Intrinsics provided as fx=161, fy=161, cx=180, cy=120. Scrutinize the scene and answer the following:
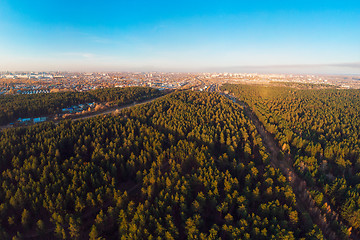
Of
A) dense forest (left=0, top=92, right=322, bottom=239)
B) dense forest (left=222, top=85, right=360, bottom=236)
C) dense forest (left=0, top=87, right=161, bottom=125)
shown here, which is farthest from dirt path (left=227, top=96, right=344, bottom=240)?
dense forest (left=0, top=87, right=161, bottom=125)

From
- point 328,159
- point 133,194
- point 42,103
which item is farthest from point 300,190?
point 42,103

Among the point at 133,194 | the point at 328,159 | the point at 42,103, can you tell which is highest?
the point at 42,103

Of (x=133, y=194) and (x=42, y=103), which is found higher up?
(x=42, y=103)

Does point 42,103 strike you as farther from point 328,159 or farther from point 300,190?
point 328,159

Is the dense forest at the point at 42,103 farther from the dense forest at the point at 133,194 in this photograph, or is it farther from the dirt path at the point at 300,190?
the dirt path at the point at 300,190

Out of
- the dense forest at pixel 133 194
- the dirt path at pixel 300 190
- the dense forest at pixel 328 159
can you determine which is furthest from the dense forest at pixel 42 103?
the dense forest at pixel 328 159

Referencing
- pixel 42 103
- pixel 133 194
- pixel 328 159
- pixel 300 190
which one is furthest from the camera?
pixel 42 103

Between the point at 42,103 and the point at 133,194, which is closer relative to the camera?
the point at 133,194

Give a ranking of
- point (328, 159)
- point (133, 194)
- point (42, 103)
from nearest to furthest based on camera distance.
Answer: point (133, 194) → point (328, 159) → point (42, 103)
